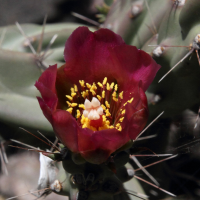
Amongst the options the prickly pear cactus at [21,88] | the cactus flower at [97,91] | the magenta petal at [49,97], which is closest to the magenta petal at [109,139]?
the cactus flower at [97,91]

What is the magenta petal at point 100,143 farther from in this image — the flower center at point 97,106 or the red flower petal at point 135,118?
the flower center at point 97,106

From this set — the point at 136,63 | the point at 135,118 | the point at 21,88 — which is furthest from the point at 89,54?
the point at 21,88

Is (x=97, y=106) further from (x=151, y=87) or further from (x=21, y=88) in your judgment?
(x=21, y=88)

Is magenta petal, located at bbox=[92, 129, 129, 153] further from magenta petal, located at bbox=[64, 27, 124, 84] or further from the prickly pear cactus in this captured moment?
the prickly pear cactus

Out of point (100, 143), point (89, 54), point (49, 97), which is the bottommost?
point (100, 143)

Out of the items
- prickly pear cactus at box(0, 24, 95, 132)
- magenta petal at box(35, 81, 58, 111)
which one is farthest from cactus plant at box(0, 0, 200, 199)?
magenta petal at box(35, 81, 58, 111)

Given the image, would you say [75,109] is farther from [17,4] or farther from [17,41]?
[17,4]

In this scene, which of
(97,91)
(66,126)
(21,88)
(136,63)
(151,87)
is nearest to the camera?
(66,126)

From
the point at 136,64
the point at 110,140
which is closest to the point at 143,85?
the point at 136,64
